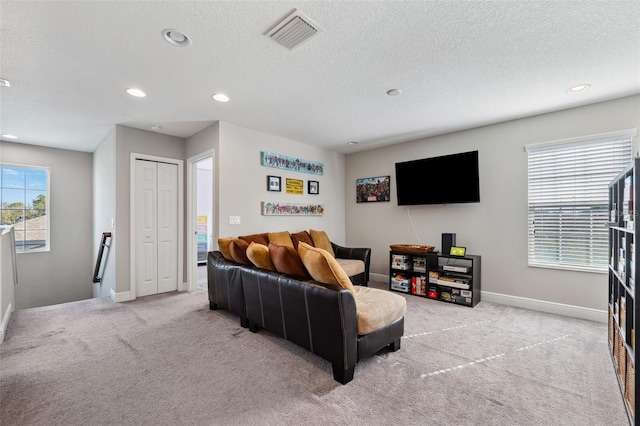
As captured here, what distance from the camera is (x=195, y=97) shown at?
3.11m

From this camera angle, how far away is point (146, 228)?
168 inches

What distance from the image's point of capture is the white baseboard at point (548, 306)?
3186mm

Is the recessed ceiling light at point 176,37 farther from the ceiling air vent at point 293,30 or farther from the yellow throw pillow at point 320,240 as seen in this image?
the yellow throw pillow at point 320,240

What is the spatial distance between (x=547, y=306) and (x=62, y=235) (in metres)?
7.96

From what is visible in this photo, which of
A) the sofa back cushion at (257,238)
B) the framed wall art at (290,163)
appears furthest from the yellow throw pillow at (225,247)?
the framed wall art at (290,163)

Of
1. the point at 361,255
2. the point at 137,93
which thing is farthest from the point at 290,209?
the point at 137,93

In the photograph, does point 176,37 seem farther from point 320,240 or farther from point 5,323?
point 320,240

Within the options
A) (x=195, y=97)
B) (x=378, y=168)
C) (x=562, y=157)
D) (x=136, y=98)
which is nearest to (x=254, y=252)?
(x=195, y=97)

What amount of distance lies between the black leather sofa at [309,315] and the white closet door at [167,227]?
1936mm

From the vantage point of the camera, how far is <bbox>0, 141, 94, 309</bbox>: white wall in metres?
4.97

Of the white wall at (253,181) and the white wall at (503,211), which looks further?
the white wall at (253,181)

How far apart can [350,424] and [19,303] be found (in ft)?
20.9

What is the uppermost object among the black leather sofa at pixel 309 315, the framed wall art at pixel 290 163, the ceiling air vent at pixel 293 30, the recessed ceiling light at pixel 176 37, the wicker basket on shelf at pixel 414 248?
the ceiling air vent at pixel 293 30

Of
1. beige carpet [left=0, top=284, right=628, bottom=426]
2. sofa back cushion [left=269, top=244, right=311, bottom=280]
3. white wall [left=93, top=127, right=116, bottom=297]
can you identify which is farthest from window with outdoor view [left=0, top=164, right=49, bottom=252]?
sofa back cushion [left=269, top=244, right=311, bottom=280]
